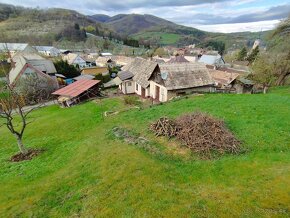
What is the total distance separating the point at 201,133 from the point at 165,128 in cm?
254

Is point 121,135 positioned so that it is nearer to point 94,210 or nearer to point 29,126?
point 94,210

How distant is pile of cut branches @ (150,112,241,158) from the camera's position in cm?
1241

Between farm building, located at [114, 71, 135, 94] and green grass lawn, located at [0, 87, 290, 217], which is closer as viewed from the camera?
green grass lawn, located at [0, 87, 290, 217]

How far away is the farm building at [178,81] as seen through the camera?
2666cm

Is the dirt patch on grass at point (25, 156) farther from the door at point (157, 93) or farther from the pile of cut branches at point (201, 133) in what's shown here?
the door at point (157, 93)

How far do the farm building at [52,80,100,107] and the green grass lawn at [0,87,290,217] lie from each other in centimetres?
1538

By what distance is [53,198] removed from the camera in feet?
33.2

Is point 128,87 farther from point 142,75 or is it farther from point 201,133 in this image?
point 201,133

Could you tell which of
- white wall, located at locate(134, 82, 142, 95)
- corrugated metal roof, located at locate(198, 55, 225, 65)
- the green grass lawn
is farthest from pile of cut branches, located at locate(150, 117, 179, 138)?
corrugated metal roof, located at locate(198, 55, 225, 65)

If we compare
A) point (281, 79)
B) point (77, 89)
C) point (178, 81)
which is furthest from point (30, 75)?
point (281, 79)

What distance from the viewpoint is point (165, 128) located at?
14.5 metres

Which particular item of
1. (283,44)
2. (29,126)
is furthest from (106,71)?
(283,44)

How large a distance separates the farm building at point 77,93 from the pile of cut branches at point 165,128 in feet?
67.8

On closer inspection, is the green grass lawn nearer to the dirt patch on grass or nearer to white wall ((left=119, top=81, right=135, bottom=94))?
the dirt patch on grass
